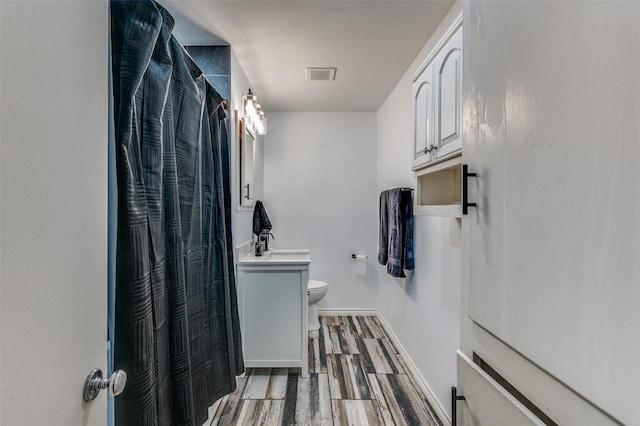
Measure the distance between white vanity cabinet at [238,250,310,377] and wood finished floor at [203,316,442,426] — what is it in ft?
0.47

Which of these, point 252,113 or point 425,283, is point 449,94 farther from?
point 252,113

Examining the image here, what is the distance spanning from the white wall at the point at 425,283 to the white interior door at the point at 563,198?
1065 millimetres

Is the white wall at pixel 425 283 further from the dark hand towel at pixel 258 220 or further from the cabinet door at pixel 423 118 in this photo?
the dark hand towel at pixel 258 220

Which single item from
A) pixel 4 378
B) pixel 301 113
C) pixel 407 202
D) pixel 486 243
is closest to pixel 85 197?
pixel 4 378

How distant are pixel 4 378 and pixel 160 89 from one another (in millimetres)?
906

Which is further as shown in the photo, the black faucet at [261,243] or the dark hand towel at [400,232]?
the black faucet at [261,243]

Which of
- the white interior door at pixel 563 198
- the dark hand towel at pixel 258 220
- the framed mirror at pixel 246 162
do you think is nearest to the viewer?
the white interior door at pixel 563 198

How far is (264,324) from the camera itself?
7.38ft

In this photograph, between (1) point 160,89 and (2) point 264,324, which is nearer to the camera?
(1) point 160,89

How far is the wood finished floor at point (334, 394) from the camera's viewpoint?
1830 millimetres

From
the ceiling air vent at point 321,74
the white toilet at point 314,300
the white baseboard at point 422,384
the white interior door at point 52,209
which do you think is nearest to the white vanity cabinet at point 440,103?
the ceiling air vent at point 321,74

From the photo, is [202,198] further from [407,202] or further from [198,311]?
[407,202]

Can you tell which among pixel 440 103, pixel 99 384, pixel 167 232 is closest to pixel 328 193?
pixel 440 103

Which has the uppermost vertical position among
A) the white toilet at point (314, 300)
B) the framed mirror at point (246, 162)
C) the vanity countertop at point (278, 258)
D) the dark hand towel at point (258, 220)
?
the framed mirror at point (246, 162)
